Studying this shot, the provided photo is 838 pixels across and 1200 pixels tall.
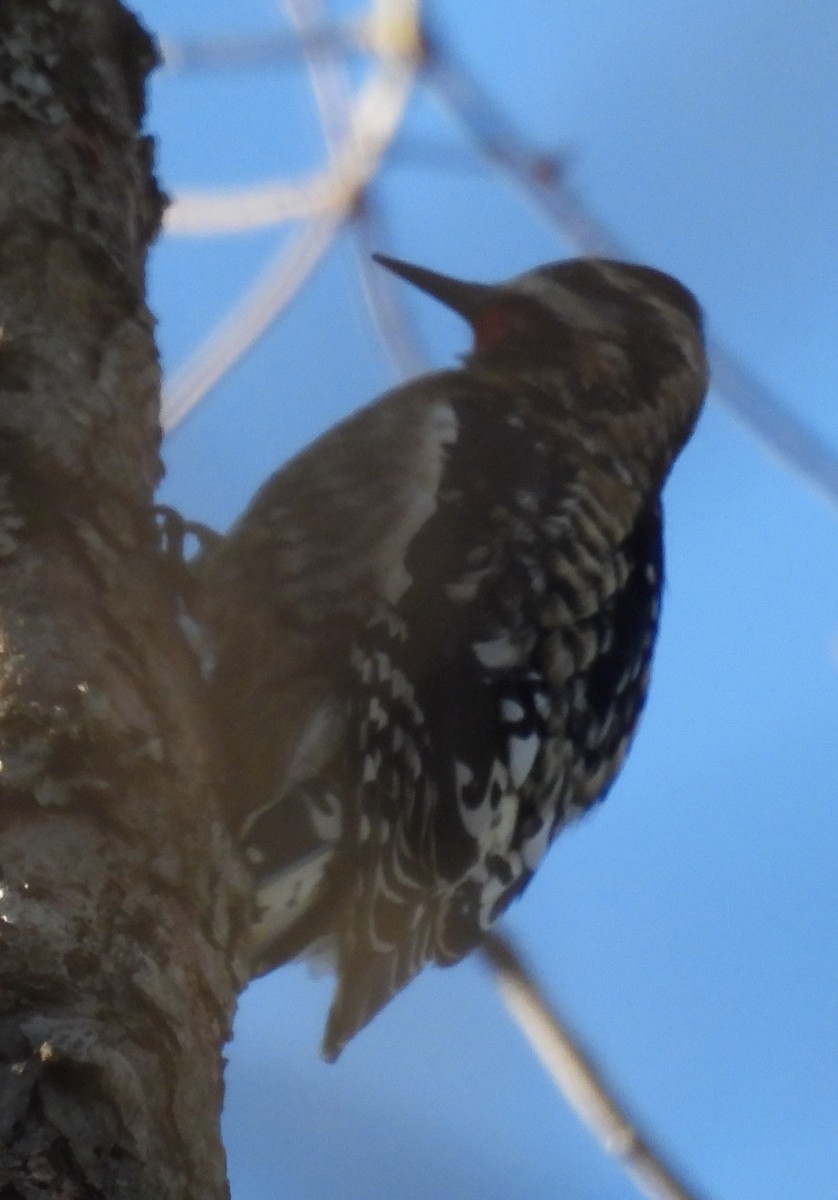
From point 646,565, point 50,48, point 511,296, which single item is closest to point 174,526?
point 50,48

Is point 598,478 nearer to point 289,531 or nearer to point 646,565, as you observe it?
point 646,565

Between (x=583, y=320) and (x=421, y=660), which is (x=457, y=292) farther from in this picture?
(x=421, y=660)

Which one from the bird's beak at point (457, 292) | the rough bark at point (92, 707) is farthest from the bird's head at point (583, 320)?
the rough bark at point (92, 707)

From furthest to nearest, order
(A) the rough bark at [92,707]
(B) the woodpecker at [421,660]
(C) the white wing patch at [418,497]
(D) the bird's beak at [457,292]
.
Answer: (D) the bird's beak at [457,292]
(C) the white wing patch at [418,497]
(B) the woodpecker at [421,660]
(A) the rough bark at [92,707]

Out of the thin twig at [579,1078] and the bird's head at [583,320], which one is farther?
the bird's head at [583,320]

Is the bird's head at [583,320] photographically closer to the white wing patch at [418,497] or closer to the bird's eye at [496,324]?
the bird's eye at [496,324]

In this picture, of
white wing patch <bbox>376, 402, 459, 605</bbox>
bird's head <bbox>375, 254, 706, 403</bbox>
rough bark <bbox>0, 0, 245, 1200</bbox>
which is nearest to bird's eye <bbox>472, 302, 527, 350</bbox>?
bird's head <bbox>375, 254, 706, 403</bbox>
